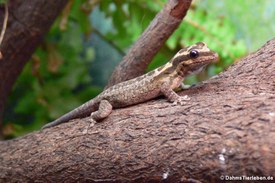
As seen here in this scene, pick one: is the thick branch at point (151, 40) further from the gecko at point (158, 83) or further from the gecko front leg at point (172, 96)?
the gecko front leg at point (172, 96)

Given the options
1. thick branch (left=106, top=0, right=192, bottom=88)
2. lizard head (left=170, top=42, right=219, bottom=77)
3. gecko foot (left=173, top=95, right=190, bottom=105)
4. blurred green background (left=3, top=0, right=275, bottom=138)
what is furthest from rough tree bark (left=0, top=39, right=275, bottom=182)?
blurred green background (left=3, top=0, right=275, bottom=138)

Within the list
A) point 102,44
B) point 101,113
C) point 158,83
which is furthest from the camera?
point 102,44

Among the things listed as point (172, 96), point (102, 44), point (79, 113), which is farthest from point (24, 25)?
point (102, 44)

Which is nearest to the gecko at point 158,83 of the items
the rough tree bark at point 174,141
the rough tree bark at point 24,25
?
the rough tree bark at point 174,141

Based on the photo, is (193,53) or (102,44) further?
(102,44)

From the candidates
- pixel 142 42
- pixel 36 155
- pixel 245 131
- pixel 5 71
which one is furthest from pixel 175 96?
pixel 5 71

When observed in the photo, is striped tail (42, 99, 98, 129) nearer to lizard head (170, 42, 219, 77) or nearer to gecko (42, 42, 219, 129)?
gecko (42, 42, 219, 129)

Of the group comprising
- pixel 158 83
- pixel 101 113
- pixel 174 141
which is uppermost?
pixel 158 83

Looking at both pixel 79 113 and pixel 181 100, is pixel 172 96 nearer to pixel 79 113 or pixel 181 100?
pixel 181 100
